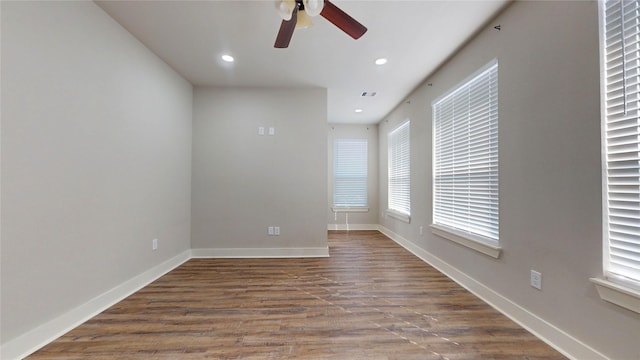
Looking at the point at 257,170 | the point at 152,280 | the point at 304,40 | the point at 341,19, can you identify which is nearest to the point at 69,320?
the point at 152,280

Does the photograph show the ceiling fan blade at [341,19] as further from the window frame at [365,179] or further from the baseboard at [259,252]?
the window frame at [365,179]

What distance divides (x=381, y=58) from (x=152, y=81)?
2.67 m

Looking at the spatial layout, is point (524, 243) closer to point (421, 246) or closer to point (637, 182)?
point (637, 182)

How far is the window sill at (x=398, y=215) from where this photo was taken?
4355 mm

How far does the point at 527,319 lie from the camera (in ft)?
6.38

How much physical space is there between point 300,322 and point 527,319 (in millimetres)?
1757

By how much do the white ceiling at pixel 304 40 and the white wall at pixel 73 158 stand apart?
1.39 ft

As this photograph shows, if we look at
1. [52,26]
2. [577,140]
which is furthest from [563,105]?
[52,26]

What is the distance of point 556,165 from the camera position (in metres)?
1.74

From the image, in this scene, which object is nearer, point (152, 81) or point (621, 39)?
point (621, 39)

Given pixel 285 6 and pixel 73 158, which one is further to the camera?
pixel 73 158

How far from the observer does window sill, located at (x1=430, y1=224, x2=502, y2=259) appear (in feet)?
7.49

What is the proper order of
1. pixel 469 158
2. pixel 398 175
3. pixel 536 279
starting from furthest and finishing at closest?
pixel 398 175 < pixel 469 158 < pixel 536 279

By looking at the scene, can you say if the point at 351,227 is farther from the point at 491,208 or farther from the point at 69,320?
the point at 69,320
